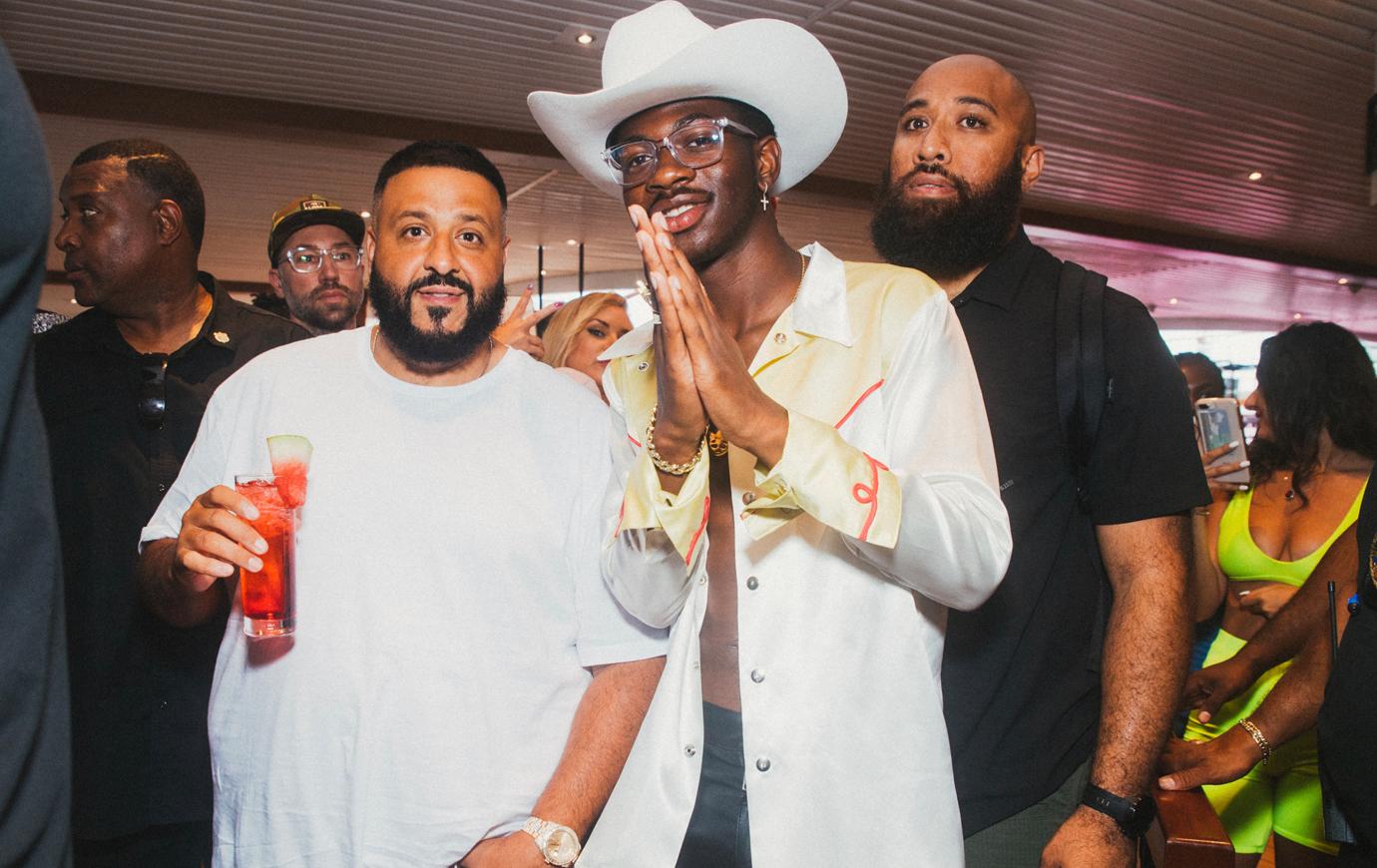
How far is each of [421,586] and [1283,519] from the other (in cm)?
288

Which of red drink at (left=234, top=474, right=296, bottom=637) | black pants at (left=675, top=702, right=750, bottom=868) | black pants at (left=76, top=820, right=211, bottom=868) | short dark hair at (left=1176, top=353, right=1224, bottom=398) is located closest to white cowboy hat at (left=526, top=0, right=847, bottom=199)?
red drink at (left=234, top=474, right=296, bottom=637)

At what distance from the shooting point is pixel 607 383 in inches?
74.1

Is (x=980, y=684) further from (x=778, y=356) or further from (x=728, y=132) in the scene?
(x=728, y=132)

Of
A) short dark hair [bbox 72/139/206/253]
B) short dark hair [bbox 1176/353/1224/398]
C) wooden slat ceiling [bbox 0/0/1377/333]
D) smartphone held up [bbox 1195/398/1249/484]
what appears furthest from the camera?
wooden slat ceiling [bbox 0/0/1377/333]

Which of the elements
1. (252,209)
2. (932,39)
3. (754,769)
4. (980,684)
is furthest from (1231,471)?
(252,209)

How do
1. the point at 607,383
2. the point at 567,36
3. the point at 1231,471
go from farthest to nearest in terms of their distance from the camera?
1. the point at 567,36
2. the point at 1231,471
3. the point at 607,383

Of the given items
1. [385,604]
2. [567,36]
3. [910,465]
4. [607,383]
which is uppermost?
[567,36]

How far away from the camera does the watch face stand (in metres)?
1.69

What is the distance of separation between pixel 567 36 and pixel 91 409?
5342 millimetres

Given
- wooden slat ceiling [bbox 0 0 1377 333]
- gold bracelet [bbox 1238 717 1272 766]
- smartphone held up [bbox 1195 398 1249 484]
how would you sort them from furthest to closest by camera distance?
wooden slat ceiling [bbox 0 0 1377 333] → smartphone held up [bbox 1195 398 1249 484] → gold bracelet [bbox 1238 717 1272 766]

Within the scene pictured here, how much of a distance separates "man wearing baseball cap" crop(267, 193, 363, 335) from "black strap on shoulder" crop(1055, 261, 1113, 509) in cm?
292

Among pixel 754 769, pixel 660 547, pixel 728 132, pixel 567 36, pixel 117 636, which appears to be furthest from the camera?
pixel 567 36

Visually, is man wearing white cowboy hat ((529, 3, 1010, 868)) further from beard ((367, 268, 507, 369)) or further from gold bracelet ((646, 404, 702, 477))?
beard ((367, 268, 507, 369))

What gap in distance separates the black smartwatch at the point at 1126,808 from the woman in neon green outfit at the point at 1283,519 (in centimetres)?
157
